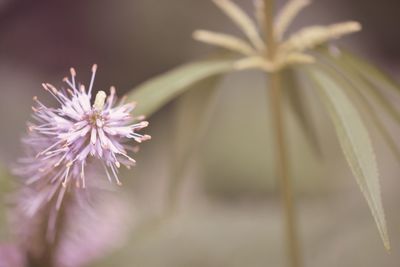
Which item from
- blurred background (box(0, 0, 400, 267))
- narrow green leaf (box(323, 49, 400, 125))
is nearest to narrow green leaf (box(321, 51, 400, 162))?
narrow green leaf (box(323, 49, 400, 125))

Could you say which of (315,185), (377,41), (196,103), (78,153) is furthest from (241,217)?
(377,41)

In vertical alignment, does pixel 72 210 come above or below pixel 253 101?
below

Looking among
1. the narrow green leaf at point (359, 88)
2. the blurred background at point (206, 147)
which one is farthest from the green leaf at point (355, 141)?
the blurred background at point (206, 147)

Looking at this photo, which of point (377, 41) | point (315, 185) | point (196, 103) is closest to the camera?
point (196, 103)

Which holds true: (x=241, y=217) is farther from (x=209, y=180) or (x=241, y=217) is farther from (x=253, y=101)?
(x=253, y=101)

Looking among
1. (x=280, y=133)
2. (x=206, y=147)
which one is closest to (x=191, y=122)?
(x=280, y=133)

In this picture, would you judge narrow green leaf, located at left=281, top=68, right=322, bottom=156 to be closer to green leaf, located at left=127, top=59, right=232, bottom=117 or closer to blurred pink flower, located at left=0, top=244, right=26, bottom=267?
green leaf, located at left=127, top=59, right=232, bottom=117
